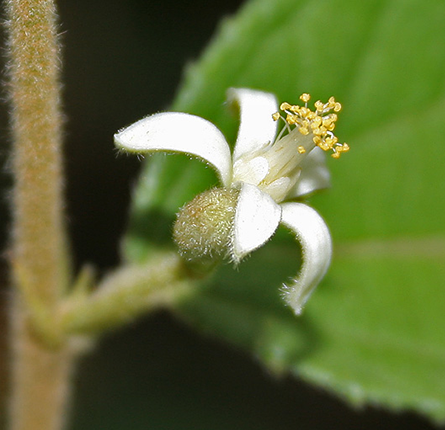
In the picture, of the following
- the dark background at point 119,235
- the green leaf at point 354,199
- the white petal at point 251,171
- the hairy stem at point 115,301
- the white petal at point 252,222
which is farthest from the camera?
the dark background at point 119,235

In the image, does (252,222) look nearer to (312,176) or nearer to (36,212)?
(312,176)

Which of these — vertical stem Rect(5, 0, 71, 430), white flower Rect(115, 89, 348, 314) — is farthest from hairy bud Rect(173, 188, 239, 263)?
vertical stem Rect(5, 0, 71, 430)

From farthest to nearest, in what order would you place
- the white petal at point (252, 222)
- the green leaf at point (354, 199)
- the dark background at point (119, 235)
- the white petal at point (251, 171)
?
the dark background at point (119, 235) → the green leaf at point (354, 199) → the white petal at point (251, 171) → the white petal at point (252, 222)

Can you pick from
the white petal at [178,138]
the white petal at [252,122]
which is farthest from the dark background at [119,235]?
the white petal at [178,138]

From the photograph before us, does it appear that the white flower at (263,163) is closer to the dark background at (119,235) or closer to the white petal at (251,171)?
the white petal at (251,171)

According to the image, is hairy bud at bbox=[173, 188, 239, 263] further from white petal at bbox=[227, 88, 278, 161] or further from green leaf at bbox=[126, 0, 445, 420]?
green leaf at bbox=[126, 0, 445, 420]

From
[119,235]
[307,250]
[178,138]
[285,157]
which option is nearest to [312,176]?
[285,157]
